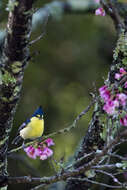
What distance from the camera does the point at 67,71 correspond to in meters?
7.16

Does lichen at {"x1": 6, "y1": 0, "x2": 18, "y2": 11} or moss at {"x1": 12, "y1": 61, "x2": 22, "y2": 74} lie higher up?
lichen at {"x1": 6, "y1": 0, "x2": 18, "y2": 11}

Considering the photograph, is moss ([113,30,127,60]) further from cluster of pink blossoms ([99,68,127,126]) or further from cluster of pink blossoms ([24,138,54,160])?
cluster of pink blossoms ([24,138,54,160])

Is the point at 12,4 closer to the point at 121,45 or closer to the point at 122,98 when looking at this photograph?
the point at 122,98

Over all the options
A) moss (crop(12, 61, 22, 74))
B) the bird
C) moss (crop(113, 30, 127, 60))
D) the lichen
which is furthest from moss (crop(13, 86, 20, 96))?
the bird

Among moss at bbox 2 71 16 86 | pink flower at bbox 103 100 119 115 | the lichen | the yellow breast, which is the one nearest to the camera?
the lichen

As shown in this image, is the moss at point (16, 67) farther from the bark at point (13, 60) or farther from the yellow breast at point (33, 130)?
the yellow breast at point (33, 130)

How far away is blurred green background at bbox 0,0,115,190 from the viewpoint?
6.64 m

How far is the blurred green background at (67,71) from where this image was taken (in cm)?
664

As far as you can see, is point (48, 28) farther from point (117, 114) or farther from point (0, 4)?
point (117, 114)

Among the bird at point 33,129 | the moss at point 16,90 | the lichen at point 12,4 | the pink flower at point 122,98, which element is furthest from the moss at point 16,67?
the bird at point 33,129

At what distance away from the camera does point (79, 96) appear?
709cm

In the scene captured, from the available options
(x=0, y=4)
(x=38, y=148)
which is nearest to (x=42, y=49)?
(x=0, y=4)

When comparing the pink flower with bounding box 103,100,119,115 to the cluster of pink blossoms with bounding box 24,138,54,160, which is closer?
the pink flower with bounding box 103,100,119,115

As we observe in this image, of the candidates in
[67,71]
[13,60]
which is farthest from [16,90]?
[67,71]
